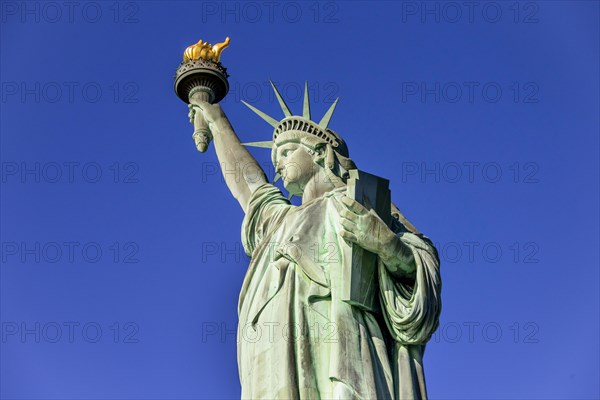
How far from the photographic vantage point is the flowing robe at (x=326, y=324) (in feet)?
45.8

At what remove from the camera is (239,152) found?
17328 millimetres

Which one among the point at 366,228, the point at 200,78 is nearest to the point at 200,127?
the point at 200,78

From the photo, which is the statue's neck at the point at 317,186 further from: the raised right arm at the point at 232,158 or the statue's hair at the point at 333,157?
the raised right arm at the point at 232,158

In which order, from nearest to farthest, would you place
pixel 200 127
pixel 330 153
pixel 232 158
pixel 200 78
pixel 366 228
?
pixel 366 228
pixel 330 153
pixel 232 158
pixel 200 127
pixel 200 78

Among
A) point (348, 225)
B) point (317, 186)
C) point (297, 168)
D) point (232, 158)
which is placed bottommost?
point (348, 225)

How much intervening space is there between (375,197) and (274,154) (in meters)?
2.23

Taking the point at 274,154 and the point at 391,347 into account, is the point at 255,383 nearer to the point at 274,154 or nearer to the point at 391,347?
the point at 391,347

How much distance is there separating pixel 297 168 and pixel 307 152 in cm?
23

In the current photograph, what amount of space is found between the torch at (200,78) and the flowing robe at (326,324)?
339cm

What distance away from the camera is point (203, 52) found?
18141 mm

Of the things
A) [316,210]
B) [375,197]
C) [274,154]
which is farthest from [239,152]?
[375,197]

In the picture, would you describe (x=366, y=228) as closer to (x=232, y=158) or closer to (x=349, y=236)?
(x=349, y=236)

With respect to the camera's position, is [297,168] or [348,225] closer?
[348,225]

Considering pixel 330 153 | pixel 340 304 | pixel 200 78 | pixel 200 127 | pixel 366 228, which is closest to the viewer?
pixel 366 228
